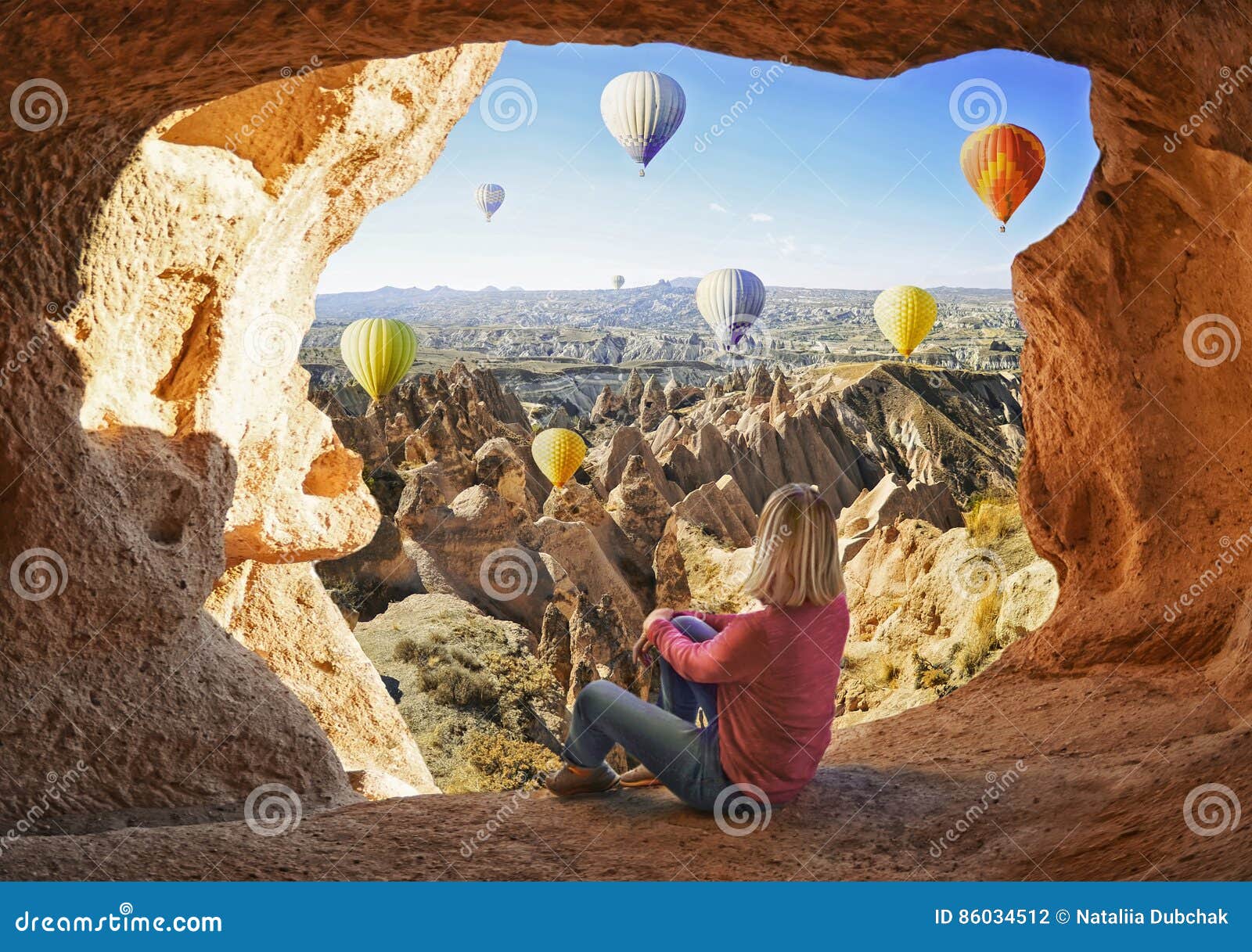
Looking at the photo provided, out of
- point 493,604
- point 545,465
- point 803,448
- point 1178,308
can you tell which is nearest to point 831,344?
point 803,448

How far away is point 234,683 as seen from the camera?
389cm

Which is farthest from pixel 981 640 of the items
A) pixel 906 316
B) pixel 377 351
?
pixel 906 316

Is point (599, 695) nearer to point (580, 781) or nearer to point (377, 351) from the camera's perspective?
point (580, 781)

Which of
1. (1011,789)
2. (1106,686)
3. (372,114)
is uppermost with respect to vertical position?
(372,114)

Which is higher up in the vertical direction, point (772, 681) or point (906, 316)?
point (906, 316)

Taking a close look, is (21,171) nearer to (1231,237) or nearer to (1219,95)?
(1219,95)

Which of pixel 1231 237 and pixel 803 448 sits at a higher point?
pixel 803 448

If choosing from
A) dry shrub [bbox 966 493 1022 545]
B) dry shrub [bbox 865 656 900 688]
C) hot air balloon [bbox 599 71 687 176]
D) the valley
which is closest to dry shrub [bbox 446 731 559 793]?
the valley

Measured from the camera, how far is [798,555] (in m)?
2.64

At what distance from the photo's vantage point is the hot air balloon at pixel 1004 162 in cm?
1487

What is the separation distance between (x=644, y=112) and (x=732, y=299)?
25.3 ft

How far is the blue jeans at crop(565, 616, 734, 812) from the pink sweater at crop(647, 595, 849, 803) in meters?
0.07

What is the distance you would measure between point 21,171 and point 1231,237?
13.3 feet

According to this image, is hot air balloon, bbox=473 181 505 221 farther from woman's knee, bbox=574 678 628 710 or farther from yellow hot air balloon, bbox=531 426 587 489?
woman's knee, bbox=574 678 628 710
